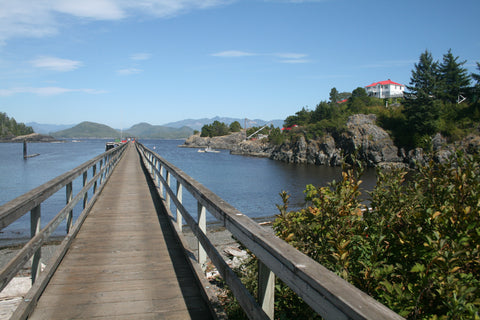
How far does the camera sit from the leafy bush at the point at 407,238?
2416 mm

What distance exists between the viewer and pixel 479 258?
264 centimetres

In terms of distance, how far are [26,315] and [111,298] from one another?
76 centimetres

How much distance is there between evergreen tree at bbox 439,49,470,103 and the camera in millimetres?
75375

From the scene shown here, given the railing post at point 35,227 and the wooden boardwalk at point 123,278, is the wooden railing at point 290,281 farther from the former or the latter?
the railing post at point 35,227

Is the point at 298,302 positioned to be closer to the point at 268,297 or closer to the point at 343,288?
the point at 268,297

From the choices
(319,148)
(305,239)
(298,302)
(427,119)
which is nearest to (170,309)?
(298,302)

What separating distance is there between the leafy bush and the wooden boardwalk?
1334 millimetres

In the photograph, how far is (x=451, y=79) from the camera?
81.2 m

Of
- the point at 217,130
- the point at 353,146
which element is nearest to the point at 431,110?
the point at 353,146

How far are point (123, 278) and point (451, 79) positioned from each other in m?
94.0

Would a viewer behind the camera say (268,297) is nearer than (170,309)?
Yes

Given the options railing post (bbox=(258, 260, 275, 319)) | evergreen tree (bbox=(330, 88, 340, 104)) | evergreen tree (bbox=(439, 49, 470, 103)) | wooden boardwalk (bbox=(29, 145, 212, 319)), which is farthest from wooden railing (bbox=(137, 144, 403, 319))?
evergreen tree (bbox=(330, 88, 340, 104))

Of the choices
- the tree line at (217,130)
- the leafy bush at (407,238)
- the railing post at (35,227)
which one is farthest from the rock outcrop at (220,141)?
the leafy bush at (407,238)

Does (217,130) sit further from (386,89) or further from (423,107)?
(423,107)
